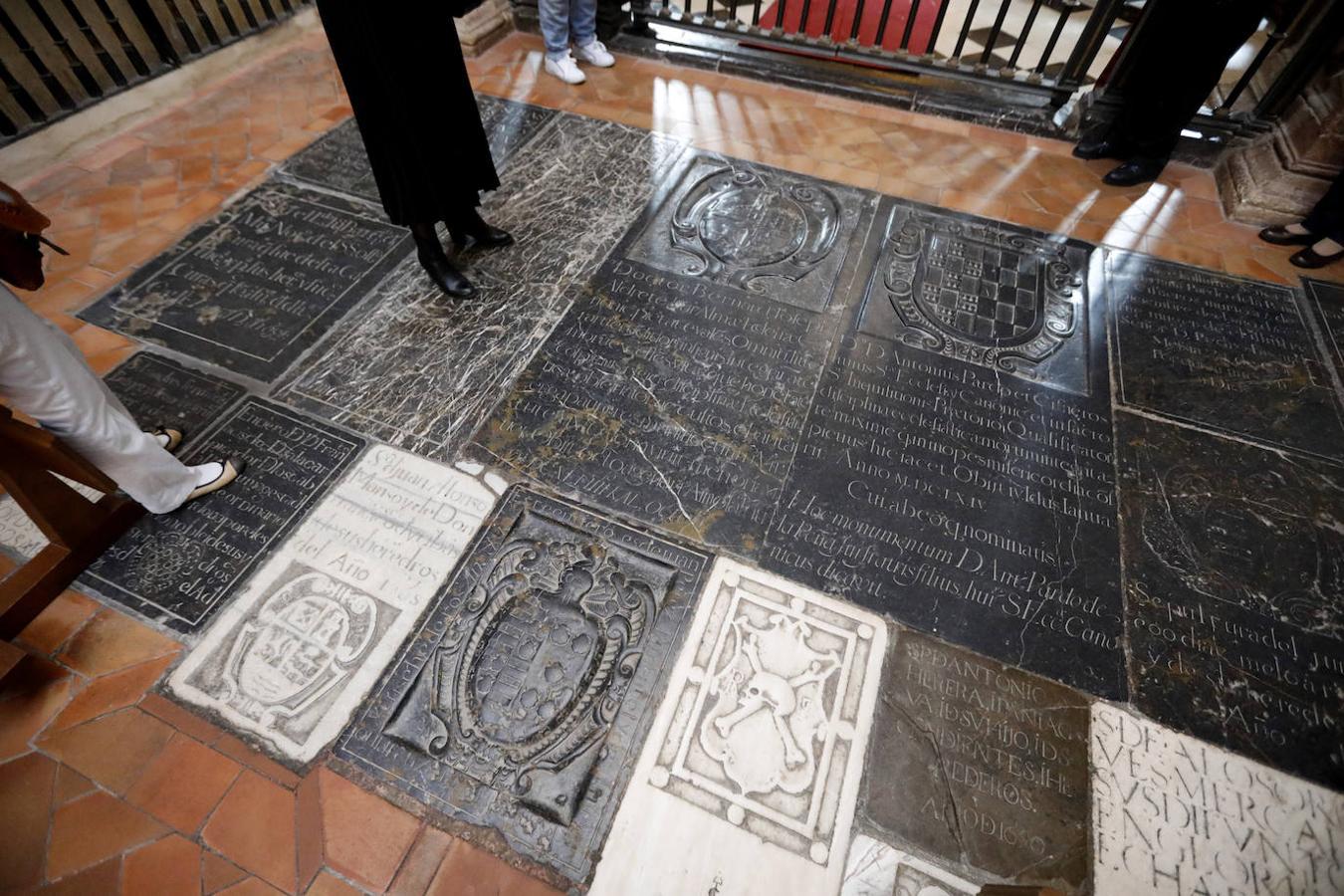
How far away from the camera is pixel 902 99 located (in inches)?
172

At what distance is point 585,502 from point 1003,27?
6455mm

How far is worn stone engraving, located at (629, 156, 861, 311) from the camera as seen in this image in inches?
126

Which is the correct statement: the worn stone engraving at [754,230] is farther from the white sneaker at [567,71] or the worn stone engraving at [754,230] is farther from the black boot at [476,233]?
the white sneaker at [567,71]

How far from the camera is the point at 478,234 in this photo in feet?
10.7

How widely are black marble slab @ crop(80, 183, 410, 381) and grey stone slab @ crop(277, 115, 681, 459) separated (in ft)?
0.58

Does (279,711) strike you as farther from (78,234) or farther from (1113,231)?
(1113,231)

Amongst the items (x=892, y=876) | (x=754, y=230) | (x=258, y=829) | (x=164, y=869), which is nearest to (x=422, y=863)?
(x=258, y=829)

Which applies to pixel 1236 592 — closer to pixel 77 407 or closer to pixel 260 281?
pixel 77 407

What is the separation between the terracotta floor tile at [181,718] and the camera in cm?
185

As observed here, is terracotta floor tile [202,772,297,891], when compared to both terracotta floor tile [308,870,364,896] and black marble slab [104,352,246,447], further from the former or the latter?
black marble slab [104,352,246,447]

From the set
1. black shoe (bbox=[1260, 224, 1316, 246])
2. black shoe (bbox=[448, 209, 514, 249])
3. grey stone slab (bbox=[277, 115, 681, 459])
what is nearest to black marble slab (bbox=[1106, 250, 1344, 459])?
black shoe (bbox=[1260, 224, 1316, 246])

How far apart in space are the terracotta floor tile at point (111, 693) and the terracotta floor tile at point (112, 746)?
0.03 metres

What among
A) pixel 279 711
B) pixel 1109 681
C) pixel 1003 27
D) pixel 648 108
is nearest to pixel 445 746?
pixel 279 711

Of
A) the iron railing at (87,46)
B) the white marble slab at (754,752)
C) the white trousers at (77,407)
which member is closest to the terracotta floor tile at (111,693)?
the white trousers at (77,407)
